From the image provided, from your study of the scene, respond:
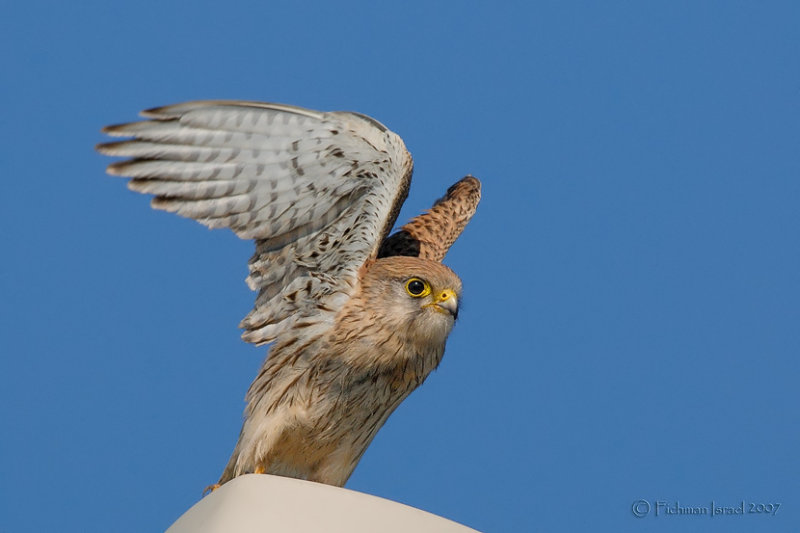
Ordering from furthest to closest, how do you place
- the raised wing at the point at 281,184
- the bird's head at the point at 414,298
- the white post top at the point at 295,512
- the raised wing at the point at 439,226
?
1. the raised wing at the point at 439,226
2. the bird's head at the point at 414,298
3. the raised wing at the point at 281,184
4. the white post top at the point at 295,512

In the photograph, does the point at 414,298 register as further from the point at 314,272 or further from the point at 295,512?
the point at 295,512

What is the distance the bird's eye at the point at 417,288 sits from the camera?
716cm

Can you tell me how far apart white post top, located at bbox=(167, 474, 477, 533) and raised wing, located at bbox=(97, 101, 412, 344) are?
1.47 m

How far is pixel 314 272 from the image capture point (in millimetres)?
7285

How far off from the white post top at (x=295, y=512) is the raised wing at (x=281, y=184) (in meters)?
1.47

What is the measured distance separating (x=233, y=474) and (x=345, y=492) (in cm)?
153

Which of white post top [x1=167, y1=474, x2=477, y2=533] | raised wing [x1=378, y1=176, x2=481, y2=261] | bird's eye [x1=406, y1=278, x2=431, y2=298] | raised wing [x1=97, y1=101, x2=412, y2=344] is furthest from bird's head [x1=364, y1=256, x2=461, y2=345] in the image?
white post top [x1=167, y1=474, x2=477, y2=533]

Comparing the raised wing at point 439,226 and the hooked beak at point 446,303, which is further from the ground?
the raised wing at point 439,226

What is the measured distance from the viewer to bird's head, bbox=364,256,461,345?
7141 millimetres

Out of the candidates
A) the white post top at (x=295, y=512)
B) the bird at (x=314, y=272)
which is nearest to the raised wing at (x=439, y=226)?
the bird at (x=314, y=272)

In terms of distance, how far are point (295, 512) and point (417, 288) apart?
1813 millimetres

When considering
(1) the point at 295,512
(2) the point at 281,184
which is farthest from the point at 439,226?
(1) the point at 295,512

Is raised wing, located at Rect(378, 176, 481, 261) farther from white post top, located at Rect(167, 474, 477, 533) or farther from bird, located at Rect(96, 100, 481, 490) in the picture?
white post top, located at Rect(167, 474, 477, 533)

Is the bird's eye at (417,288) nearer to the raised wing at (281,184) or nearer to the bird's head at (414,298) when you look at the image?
the bird's head at (414,298)
